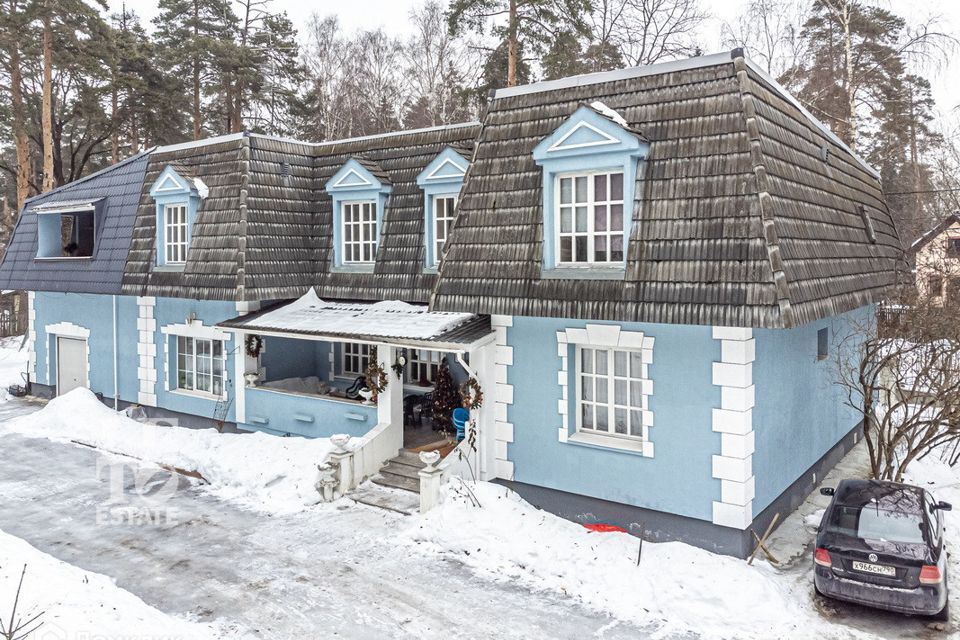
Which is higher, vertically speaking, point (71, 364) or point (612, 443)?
point (71, 364)

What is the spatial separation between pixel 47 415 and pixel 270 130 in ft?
Result: 62.0

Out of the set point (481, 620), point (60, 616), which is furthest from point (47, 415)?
point (481, 620)

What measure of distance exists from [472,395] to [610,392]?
2217mm

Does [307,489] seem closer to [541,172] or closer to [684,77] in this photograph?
[541,172]

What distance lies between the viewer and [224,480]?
12680 millimetres

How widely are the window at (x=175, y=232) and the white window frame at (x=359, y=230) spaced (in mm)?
3832

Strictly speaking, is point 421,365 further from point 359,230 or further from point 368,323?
point 359,230

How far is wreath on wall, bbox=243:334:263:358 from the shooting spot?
48.1 ft

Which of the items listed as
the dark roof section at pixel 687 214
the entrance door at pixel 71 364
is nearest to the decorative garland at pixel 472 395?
the dark roof section at pixel 687 214

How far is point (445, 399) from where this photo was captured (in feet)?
42.8

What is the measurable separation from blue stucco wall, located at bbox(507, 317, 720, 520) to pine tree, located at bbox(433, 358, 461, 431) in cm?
245

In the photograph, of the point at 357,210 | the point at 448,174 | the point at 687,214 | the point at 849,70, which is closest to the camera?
the point at 687,214

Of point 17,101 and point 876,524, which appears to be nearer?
point 876,524

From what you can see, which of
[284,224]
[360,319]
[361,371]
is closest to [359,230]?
[284,224]
